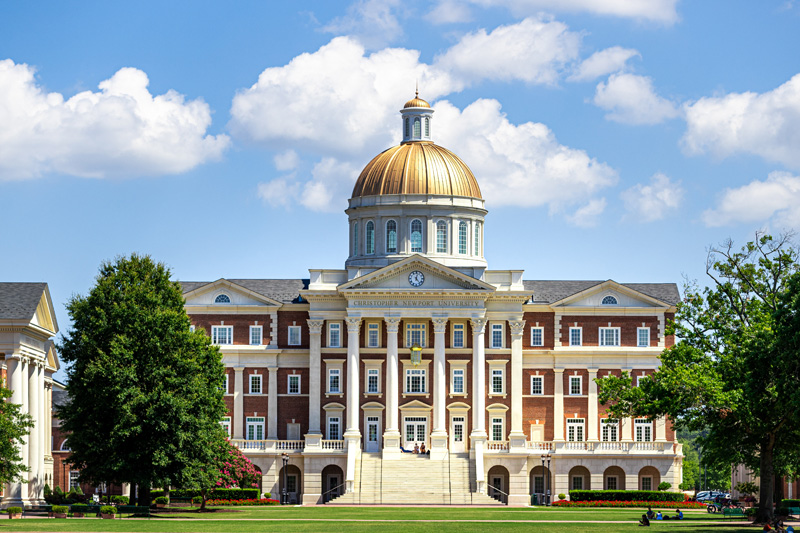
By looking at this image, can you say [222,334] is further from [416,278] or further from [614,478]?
[614,478]

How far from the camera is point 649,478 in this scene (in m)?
103

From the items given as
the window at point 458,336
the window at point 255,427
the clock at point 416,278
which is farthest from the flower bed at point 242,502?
the clock at point 416,278

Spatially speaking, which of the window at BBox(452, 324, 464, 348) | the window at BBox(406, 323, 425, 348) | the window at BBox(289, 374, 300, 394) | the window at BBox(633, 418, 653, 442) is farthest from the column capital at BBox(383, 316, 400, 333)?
the window at BBox(633, 418, 653, 442)

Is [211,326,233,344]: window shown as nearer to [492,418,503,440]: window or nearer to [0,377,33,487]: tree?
[492,418,503,440]: window

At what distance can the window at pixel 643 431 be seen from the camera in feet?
343

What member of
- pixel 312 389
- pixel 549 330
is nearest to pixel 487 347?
pixel 549 330

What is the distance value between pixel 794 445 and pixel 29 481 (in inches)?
1674

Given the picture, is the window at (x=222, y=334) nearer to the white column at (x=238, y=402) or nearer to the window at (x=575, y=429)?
the white column at (x=238, y=402)

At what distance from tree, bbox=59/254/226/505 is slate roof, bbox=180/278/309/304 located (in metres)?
28.4

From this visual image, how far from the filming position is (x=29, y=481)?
261 feet

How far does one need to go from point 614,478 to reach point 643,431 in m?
4.54

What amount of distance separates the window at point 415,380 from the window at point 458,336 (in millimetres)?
3156

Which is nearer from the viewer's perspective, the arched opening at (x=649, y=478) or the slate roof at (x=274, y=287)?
the arched opening at (x=649, y=478)

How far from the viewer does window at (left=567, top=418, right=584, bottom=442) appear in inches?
4154
